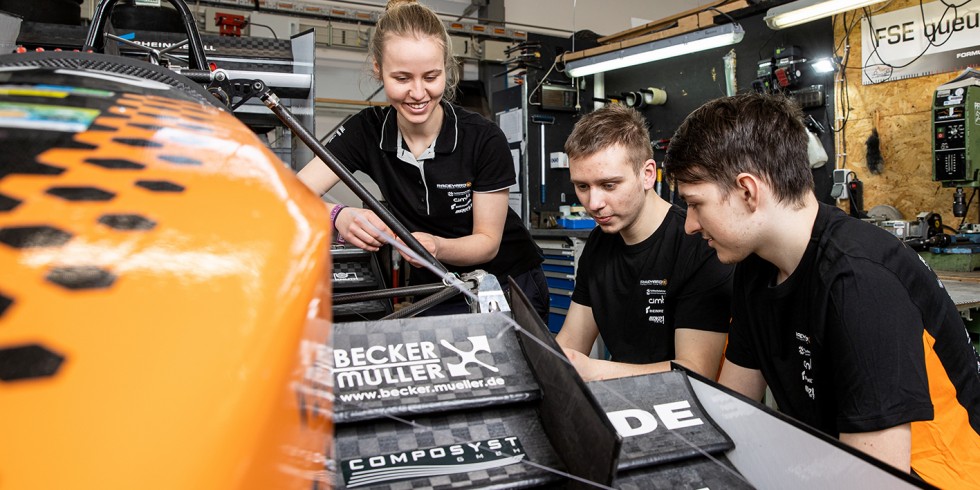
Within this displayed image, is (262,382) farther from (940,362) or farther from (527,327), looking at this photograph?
(940,362)

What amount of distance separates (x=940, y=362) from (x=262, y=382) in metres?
1.09

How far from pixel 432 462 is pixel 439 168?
112 cm

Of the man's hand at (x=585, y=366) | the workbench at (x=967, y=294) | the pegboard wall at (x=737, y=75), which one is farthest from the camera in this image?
the pegboard wall at (x=737, y=75)

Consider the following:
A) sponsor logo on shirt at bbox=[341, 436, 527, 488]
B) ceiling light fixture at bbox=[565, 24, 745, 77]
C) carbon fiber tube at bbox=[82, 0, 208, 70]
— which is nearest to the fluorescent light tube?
ceiling light fixture at bbox=[565, 24, 745, 77]

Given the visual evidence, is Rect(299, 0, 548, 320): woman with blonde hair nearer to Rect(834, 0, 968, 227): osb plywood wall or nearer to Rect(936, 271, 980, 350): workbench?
Rect(936, 271, 980, 350): workbench

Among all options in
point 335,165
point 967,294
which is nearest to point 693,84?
point 967,294

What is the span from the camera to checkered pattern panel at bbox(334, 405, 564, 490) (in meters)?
0.63

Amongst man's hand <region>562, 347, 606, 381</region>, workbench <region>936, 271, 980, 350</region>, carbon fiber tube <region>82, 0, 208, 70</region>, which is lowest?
workbench <region>936, 271, 980, 350</region>

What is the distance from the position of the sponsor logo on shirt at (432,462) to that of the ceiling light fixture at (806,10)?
3977mm

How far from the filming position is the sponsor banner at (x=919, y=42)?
4.58 m

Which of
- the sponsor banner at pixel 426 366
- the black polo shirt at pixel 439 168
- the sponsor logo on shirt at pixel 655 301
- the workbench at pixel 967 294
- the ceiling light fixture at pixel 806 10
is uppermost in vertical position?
the ceiling light fixture at pixel 806 10

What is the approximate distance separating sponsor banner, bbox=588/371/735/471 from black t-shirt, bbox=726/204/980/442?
348 mm

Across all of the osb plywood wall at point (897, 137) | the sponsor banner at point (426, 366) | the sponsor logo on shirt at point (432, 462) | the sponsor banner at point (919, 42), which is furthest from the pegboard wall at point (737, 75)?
the sponsor logo on shirt at point (432, 462)

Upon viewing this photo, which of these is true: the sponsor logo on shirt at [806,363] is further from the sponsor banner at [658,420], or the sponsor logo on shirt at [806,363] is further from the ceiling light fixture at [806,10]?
the ceiling light fixture at [806,10]
